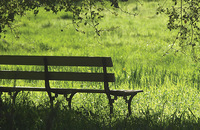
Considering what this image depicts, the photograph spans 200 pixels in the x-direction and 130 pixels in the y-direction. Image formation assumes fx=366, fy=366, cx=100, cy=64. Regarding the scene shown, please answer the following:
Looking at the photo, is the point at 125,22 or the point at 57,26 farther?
the point at 125,22

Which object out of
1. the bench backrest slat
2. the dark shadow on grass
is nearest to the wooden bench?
the bench backrest slat

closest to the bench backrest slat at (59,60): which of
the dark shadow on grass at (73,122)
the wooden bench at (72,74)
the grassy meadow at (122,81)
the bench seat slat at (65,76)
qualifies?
the wooden bench at (72,74)

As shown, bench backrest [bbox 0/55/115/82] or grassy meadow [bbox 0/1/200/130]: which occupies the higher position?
bench backrest [bbox 0/55/115/82]

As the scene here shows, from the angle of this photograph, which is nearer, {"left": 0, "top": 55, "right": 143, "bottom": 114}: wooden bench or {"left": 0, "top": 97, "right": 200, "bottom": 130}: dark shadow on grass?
{"left": 0, "top": 97, "right": 200, "bottom": 130}: dark shadow on grass

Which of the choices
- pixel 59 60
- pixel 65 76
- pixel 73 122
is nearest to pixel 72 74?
pixel 65 76

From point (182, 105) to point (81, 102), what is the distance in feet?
6.07

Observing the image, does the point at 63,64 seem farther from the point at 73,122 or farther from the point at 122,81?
the point at 122,81

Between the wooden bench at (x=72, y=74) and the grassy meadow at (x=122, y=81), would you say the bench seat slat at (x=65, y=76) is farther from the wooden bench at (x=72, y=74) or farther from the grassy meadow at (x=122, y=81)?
the grassy meadow at (x=122, y=81)

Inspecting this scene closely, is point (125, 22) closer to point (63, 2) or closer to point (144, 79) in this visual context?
point (144, 79)

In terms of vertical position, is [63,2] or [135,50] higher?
[63,2]

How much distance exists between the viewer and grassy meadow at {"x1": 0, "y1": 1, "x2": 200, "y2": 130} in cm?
449

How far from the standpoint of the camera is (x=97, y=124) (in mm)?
4539

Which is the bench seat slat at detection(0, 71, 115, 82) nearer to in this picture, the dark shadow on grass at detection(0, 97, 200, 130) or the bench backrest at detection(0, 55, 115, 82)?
the bench backrest at detection(0, 55, 115, 82)

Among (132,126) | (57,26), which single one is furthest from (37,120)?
(57,26)
